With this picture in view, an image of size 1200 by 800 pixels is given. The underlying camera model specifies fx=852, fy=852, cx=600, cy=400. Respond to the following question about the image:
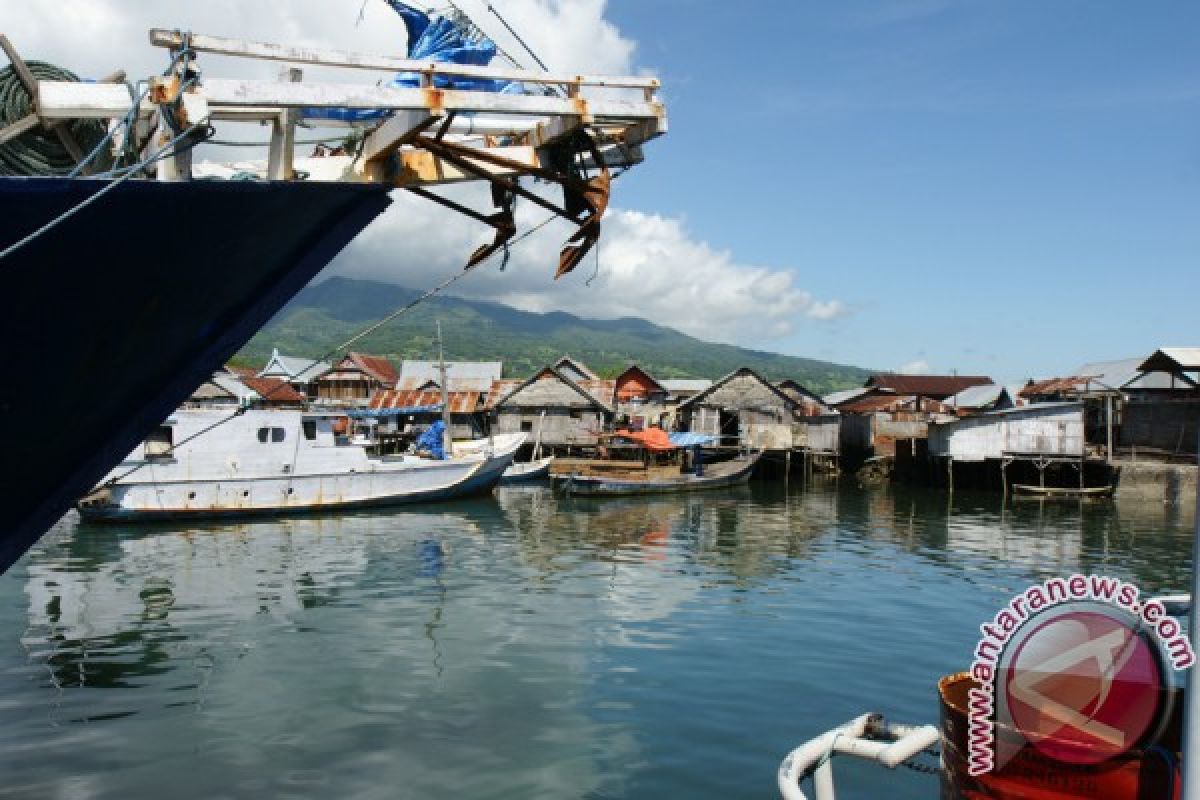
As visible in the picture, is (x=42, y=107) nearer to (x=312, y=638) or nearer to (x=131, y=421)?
(x=131, y=421)

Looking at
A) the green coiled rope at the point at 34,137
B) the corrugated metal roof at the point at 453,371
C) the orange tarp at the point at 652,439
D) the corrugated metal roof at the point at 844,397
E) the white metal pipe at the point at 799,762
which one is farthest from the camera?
the corrugated metal roof at the point at 844,397

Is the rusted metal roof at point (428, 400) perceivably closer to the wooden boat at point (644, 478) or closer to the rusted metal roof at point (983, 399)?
the wooden boat at point (644, 478)

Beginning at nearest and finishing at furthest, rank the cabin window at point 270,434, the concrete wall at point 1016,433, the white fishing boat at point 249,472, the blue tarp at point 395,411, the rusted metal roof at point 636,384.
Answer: the white fishing boat at point 249,472, the cabin window at point 270,434, the concrete wall at point 1016,433, the blue tarp at point 395,411, the rusted metal roof at point 636,384

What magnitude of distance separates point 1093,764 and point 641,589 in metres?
13.4

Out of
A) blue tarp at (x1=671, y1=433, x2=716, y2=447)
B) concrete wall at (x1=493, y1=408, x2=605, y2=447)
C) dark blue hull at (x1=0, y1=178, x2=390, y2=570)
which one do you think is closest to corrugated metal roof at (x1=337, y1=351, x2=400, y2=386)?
concrete wall at (x1=493, y1=408, x2=605, y2=447)

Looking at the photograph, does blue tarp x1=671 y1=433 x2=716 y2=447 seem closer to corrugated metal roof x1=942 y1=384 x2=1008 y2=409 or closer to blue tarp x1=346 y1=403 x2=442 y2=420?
blue tarp x1=346 y1=403 x2=442 y2=420

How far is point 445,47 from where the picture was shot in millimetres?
6910

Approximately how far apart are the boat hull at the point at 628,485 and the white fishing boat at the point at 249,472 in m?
6.66

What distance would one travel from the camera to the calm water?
8.19m

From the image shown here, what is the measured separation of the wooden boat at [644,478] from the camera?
34.8m

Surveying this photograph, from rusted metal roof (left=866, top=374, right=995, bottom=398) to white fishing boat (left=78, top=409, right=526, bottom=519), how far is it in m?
46.5

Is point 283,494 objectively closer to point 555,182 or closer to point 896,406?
point 555,182

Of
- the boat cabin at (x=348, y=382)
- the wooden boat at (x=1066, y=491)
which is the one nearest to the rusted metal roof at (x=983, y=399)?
the wooden boat at (x=1066, y=491)

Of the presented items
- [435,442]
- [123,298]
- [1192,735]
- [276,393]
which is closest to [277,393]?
[276,393]
